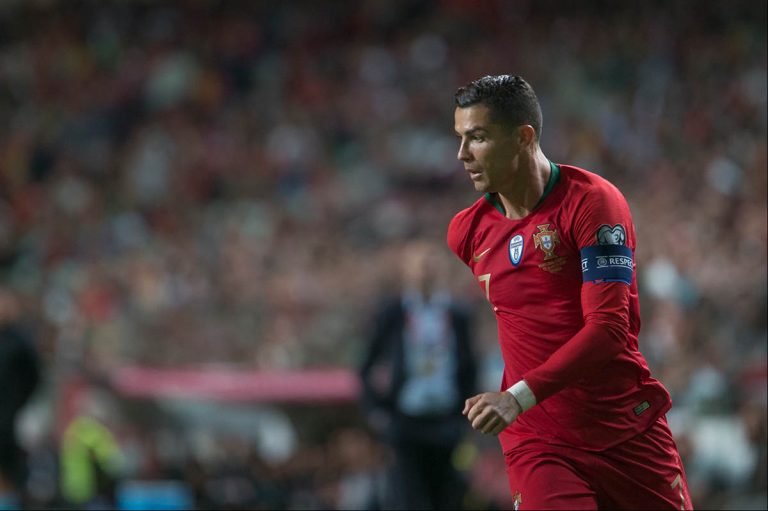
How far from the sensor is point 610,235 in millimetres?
3754

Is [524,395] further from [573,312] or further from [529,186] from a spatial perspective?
[529,186]

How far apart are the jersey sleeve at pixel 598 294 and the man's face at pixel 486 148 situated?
0.30 meters

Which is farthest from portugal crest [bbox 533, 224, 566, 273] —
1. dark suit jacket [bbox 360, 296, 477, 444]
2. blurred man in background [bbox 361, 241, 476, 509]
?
dark suit jacket [bbox 360, 296, 477, 444]

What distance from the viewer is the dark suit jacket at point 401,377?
7.14m

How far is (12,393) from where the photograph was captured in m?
8.53

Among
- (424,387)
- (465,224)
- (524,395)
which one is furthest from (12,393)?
(524,395)

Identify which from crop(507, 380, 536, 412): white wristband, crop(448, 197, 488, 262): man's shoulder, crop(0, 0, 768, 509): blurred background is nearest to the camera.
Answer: crop(507, 380, 536, 412): white wristband

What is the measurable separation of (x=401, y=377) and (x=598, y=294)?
3.60 metres

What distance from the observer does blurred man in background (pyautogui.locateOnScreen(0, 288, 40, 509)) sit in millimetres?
8484

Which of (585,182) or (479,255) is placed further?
(479,255)

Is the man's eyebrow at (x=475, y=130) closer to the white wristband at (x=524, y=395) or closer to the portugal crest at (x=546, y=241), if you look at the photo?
the portugal crest at (x=546, y=241)

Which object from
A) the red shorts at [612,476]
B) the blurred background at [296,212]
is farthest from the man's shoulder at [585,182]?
the blurred background at [296,212]

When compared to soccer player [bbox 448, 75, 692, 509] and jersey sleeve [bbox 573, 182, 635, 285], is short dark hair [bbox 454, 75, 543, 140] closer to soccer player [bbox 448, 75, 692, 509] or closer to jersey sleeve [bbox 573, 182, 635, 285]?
soccer player [bbox 448, 75, 692, 509]

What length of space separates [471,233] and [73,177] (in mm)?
13048
